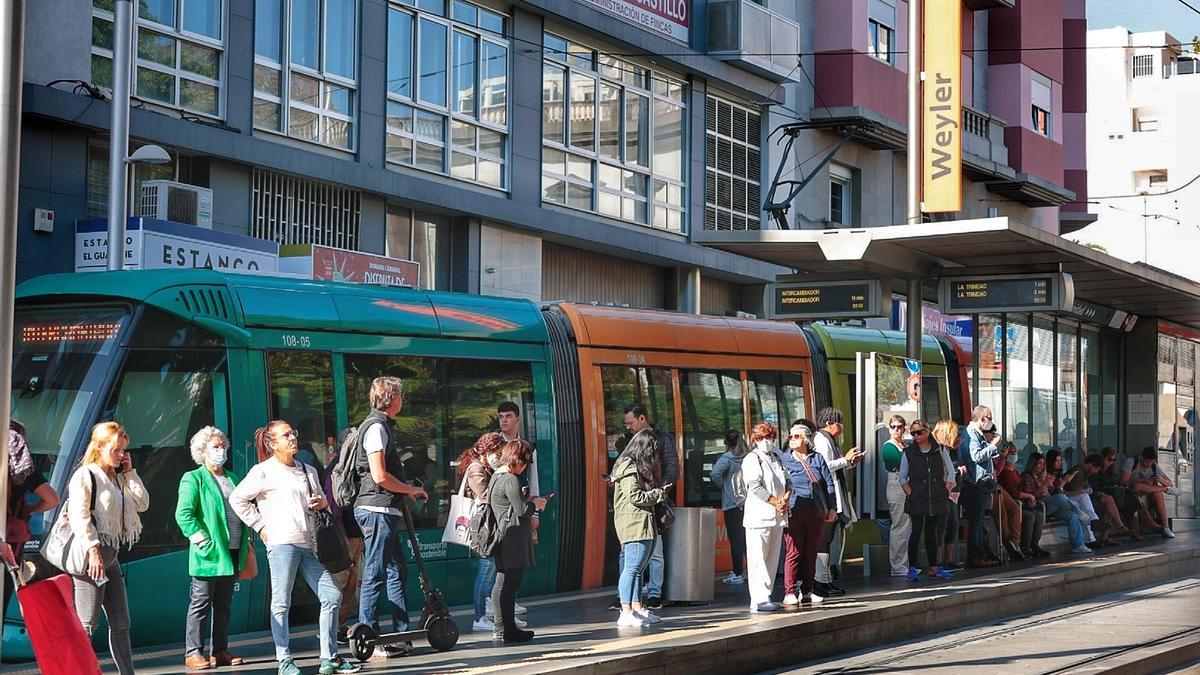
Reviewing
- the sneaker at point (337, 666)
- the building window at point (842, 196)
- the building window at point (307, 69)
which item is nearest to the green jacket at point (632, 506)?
the sneaker at point (337, 666)

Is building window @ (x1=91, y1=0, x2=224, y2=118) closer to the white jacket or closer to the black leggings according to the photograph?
the white jacket

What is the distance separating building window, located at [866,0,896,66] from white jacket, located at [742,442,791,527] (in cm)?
2000

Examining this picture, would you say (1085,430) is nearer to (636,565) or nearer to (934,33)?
(934,33)

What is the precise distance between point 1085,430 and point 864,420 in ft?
32.8

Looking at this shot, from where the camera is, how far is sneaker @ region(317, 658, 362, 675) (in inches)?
399

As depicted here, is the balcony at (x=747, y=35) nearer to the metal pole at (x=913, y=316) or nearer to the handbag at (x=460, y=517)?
the metal pole at (x=913, y=316)

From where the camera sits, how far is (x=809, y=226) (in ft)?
102

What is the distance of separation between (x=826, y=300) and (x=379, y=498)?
27.7 feet

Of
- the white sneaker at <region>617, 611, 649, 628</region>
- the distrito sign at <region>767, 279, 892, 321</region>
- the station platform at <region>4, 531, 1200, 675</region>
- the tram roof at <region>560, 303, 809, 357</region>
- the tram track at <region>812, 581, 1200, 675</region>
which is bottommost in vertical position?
the tram track at <region>812, 581, 1200, 675</region>

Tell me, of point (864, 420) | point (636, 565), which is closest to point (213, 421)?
point (636, 565)

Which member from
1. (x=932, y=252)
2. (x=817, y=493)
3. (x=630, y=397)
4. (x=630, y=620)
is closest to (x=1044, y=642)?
(x=817, y=493)

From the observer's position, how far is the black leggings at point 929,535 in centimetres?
1703

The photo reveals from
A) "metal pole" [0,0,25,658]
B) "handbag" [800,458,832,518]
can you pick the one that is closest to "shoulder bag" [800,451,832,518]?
"handbag" [800,458,832,518]

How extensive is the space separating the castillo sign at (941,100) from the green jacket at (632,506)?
35.6 feet
